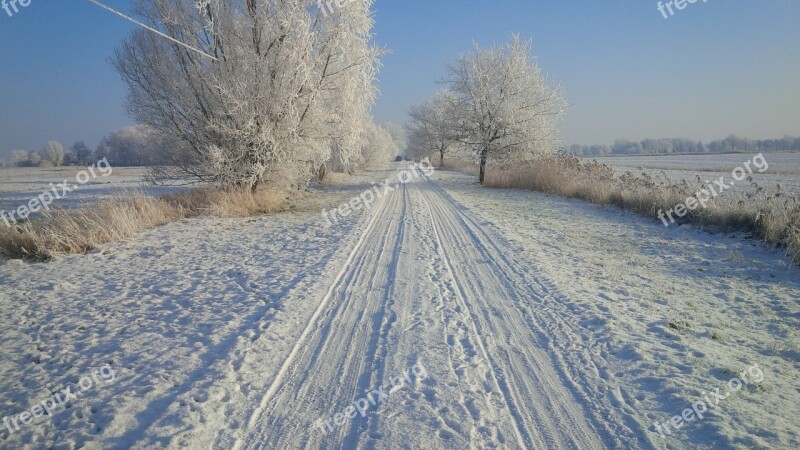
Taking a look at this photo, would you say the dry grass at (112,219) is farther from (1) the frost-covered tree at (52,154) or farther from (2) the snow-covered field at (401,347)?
(1) the frost-covered tree at (52,154)

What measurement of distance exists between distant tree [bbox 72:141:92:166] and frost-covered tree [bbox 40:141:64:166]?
143 inches

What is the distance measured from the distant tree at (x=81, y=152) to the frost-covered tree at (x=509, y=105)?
3842 inches

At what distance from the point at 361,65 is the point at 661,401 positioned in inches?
552

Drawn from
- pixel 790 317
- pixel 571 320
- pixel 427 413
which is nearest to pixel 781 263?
pixel 790 317

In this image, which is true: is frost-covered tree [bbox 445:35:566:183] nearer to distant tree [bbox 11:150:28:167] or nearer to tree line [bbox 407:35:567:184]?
tree line [bbox 407:35:567:184]

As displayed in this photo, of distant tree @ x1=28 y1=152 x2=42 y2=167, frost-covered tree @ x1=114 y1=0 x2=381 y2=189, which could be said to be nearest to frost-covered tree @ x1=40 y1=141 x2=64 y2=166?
distant tree @ x1=28 y1=152 x2=42 y2=167

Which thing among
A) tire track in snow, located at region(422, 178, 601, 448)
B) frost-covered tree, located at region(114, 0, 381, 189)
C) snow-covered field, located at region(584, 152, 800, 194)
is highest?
frost-covered tree, located at region(114, 0, 381, 189)

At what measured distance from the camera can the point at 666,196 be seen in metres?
12.2

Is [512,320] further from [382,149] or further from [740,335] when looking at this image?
[382,149]

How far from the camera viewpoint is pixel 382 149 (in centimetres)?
5888

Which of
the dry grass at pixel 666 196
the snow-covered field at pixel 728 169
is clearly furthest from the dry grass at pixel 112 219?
the snow-covered field at pixel 728 169

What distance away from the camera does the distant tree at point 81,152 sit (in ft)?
287

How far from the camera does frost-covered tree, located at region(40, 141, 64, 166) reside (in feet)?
265

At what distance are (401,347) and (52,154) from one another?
366 feet
